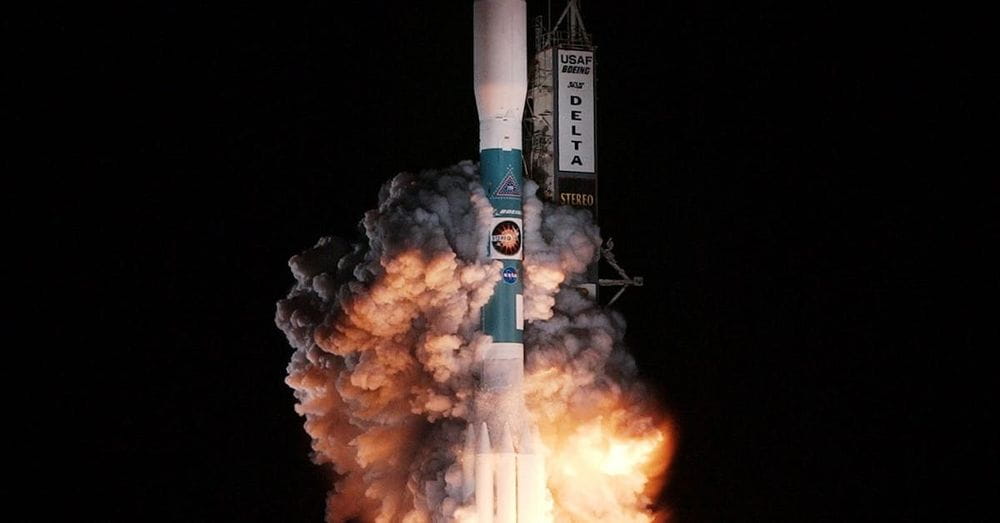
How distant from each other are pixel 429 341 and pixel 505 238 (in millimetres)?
2343

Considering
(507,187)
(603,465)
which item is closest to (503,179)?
(507,187)

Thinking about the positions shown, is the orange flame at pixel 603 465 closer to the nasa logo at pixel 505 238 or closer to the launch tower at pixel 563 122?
the nasa logo at pixel 505 238

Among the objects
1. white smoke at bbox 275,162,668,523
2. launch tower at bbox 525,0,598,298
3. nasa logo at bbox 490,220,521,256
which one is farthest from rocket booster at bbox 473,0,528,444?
launch tower at bbox 525,0,598,298

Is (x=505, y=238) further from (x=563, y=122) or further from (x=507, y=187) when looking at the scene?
(x=563, y=122)

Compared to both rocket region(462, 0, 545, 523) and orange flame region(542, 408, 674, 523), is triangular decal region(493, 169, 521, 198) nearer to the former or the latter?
rocket region(462, 0, 545, 523)

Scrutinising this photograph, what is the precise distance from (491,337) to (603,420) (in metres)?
2.91

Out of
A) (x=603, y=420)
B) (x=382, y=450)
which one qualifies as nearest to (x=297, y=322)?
(x=382, y=450)

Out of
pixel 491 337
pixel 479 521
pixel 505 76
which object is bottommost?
pixel 479 521

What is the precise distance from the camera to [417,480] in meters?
47.4

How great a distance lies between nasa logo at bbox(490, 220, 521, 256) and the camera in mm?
47094

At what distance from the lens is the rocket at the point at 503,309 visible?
46.4 meters

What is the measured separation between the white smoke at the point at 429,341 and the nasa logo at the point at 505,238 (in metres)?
0.28

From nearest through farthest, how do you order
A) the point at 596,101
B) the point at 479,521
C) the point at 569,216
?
the point at 479,521
the point at 569,216
the point at 596,101

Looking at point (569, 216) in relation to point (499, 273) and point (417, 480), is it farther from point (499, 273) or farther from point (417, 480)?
point (417, 480)
